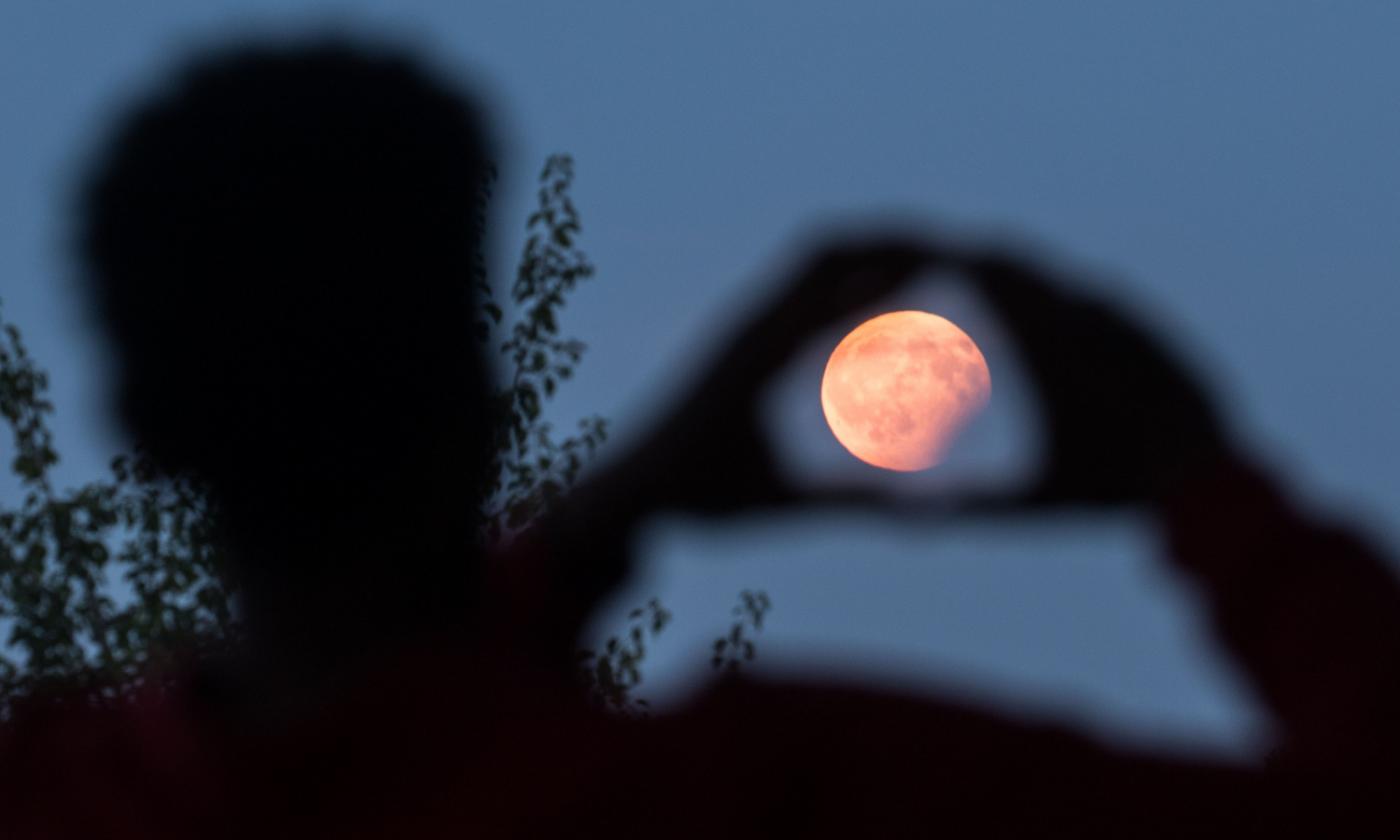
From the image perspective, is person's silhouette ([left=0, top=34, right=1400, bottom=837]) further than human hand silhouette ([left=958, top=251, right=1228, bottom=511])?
No

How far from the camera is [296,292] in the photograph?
13.4ft

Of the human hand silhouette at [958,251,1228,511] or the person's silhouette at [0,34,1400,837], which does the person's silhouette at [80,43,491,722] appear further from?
the human hand silhouette at [958,251,1228,511]

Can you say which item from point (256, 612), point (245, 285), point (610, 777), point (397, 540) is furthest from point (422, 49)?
point (610, 777)

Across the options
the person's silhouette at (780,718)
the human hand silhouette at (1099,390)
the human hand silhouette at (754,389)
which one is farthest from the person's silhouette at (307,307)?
the human hand silhouette at (1099,390)

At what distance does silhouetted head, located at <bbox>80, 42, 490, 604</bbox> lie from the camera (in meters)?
3.79

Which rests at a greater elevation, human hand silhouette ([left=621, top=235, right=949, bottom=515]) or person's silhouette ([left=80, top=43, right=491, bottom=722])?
person's silhouette ([left=80, top=43, right=491, bottom=722])

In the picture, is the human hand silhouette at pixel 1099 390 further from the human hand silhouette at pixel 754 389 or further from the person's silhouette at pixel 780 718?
the human hand silhouette at pixel 754 389

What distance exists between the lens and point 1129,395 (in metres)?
1.56

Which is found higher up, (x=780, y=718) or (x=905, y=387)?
(x=905, y=387)

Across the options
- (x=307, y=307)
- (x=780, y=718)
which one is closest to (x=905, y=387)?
(x=780, y=718)

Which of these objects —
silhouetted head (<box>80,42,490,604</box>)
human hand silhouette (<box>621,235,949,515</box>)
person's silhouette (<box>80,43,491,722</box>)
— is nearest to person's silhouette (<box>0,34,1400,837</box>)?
human hand silhouette (<box>621,235,949,515</box>)

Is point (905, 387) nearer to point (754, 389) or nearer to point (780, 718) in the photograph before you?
point (754, 389)

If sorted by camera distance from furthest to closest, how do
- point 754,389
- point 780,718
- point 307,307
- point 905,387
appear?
point 307,307 < point 905,387 < point 754,389 < point 780,718

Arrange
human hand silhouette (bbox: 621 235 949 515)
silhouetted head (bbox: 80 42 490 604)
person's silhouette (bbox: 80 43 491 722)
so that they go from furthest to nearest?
silhouetted head (bbox: 80 42 490 604)
person's silhouette (bbox: 80 43 491 722)
human hand silhouette (bbox: 621 235 949 515)
